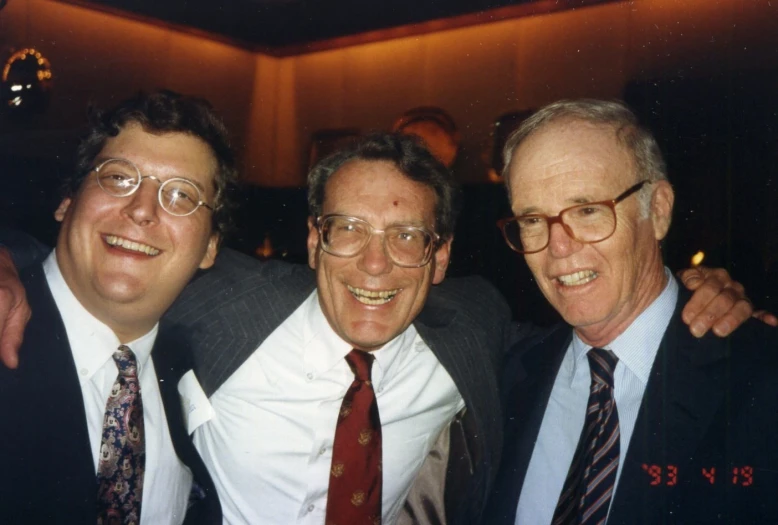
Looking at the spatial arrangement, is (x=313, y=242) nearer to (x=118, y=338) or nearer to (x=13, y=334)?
(x=118, y=338)

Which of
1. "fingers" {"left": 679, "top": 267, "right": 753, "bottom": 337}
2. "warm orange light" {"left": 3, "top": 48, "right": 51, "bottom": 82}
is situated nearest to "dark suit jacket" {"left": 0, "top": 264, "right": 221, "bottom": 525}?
"fingers" {"left": 679, "top": 267, "right": 753, "bottom": 337}

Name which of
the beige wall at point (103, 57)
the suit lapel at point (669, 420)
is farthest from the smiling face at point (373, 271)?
the beige wall at point (103, 57)

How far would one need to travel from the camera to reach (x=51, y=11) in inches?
214

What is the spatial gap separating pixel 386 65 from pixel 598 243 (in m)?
5.23

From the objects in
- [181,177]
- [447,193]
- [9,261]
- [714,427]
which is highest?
[447,193]

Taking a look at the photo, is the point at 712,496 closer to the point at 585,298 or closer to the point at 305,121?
the point at 585,298

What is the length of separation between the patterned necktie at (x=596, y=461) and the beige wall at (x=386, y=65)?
3668 millimetres

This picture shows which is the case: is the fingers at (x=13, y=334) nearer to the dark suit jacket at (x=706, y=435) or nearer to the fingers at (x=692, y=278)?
the dark suit jacket at (x=706, y=435)

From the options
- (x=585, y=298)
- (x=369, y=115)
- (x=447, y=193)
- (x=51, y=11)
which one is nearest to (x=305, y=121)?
(x=369, y=115)

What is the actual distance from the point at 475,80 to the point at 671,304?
4.53 meters

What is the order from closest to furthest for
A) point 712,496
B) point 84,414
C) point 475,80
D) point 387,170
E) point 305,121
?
point 712,496, point 84,414, point 387,170, point 475,80, point 305,121

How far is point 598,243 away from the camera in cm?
174

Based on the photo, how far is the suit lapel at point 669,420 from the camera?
1.54 m

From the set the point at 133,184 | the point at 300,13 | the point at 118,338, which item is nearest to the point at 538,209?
the point at 133,184
